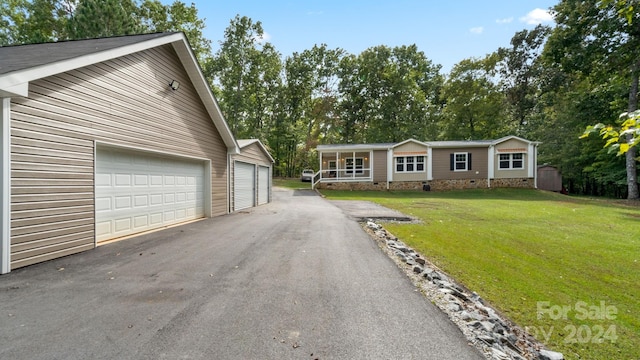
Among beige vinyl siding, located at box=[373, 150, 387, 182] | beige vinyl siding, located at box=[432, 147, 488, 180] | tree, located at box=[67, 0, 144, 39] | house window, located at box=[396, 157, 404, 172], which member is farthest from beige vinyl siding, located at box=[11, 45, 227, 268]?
beige vinyl siding, located at box=[432, 147, 488, 180]

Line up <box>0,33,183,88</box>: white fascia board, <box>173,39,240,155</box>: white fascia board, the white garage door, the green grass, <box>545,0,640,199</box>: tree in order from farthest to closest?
the green grass
<box>545,0,640,199</box>: tree
<box>173,39,240,155</box>: white fascia board
the white garage door
<box>0,33,183,88</box>: white fascia board

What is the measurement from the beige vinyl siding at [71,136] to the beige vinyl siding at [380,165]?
16.8m

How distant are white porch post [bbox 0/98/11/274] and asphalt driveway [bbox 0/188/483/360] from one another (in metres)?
0.32

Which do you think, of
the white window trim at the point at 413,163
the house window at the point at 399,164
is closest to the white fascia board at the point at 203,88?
the white window trim at the point at 413,163

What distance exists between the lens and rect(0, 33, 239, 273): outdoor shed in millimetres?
4059

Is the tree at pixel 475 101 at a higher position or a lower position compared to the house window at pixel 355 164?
higher

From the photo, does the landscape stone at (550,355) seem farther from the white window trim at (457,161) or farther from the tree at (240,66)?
the tree at (240,66)

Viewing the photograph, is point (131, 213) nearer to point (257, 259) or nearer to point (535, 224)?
point (257, 259)

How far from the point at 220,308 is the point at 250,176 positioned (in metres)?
9.92

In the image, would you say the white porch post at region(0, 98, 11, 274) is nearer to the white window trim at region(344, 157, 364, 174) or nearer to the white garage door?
the white garage door

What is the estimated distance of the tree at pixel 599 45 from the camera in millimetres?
15898

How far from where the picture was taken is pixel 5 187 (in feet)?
12.7

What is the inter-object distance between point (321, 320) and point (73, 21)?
66.1ft

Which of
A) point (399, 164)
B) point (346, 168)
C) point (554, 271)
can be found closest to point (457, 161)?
point (399, 164)
